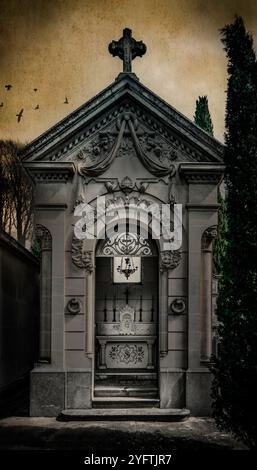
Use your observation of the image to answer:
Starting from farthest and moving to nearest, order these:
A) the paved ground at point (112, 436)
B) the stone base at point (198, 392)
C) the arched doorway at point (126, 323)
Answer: the arched doorway at point (126, 323)
the stone base at point (198, 392)
the paved ground at point (112, 436)

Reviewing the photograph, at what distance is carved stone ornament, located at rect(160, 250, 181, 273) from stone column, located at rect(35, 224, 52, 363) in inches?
96.1

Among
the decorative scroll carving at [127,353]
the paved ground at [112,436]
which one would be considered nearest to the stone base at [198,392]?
the paved ground at [112,436]

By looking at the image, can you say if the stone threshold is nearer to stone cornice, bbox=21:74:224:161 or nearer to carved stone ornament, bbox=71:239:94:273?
carved stone ornament, bbox=71:239:94:273

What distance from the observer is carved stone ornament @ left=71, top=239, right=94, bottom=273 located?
36.1 ft

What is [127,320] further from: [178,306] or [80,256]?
[80,256]

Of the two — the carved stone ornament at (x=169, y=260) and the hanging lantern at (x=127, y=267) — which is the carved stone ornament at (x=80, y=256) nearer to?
the carved stone ornament at (x=169, y=260)

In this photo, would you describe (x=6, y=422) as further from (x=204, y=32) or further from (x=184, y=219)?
(x=204, y=32)

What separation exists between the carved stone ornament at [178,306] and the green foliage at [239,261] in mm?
2361

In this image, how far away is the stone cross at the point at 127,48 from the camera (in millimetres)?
11556

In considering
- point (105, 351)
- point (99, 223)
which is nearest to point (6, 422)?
point (105, 351)

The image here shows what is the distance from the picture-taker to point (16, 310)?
46.0ft

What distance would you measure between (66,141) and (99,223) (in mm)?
1937

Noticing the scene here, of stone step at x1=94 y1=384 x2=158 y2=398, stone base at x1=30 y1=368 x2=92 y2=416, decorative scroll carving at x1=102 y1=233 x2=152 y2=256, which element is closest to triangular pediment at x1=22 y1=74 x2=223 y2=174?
decorative scroll carving at x1=102 y1=233 x2=152 y2=256
